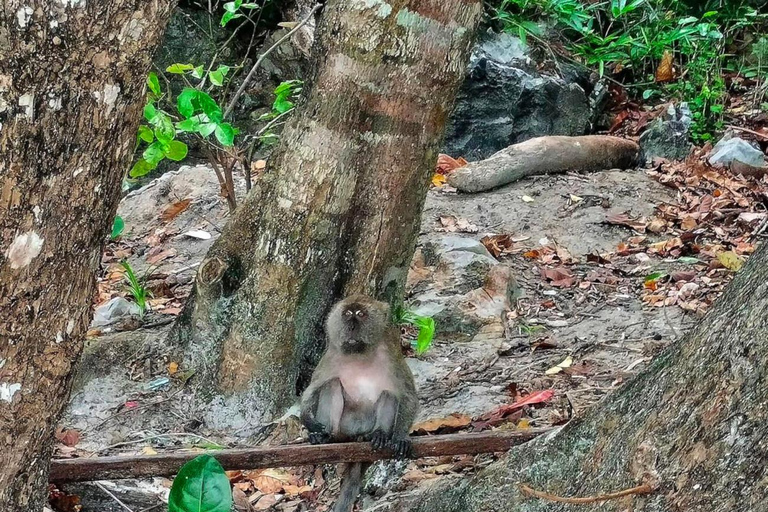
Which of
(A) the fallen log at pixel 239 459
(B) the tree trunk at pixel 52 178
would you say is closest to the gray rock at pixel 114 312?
(A) the fallen log at pixel 239 459

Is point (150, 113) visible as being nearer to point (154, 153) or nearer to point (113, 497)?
point (154, 153)

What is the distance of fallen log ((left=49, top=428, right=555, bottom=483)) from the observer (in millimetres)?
3256

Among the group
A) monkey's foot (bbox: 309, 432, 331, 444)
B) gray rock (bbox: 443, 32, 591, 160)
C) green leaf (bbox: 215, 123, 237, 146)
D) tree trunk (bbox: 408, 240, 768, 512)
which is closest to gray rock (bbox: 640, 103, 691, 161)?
gray rock (bbox: 443, 32, 591, 160)

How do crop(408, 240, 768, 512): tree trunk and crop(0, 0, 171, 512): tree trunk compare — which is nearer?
crop(0, 0, 171, 512): tree trunk

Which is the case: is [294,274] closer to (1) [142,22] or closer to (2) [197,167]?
(1) [142,22]

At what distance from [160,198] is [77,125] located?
6641 mm

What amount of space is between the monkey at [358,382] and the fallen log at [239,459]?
24.3 inches

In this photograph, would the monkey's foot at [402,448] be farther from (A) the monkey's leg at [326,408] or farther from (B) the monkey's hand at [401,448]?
(A) the monkey's leg at [326,408]

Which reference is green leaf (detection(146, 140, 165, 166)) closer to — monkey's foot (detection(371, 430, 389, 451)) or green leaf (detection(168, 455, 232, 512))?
monkey's foot (detection(371, 430, 389, 451))

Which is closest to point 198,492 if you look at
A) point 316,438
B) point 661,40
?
point 316,438

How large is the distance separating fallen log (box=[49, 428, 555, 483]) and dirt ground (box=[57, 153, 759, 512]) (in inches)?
23.2

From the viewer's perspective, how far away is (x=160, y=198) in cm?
861

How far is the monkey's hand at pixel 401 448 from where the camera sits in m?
3.68

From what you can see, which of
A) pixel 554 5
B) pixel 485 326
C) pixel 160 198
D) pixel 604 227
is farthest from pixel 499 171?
pixel 160 198
